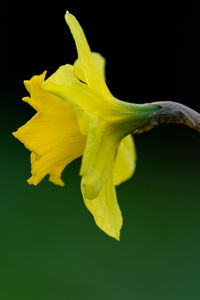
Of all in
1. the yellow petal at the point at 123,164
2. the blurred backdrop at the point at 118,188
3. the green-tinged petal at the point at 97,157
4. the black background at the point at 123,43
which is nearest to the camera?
the green-tinged petal at the point at 97,157

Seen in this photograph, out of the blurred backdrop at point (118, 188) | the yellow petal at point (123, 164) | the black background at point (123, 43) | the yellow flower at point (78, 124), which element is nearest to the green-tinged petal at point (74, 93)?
the yellow flower at point (78, 124)

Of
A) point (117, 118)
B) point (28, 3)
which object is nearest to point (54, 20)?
point (28, 3)

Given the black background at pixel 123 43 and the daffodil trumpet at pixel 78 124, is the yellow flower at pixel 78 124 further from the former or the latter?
the black background at pixel 123 43

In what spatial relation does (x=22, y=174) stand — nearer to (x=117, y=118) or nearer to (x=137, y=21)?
(x=137, y=21)

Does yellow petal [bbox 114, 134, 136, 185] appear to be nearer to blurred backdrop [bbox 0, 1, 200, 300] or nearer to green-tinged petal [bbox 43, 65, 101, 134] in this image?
green-tinged petal [bbox 43, 65, 101, 134]

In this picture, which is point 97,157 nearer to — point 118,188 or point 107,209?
point 107,209

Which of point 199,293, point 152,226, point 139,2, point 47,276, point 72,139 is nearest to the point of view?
point 72,139

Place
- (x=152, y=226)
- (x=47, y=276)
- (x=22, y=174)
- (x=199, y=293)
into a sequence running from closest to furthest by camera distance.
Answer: (x=199, y=293) < (x=47, y=276) < (x=152, y=226) < (x=22, y=174)
